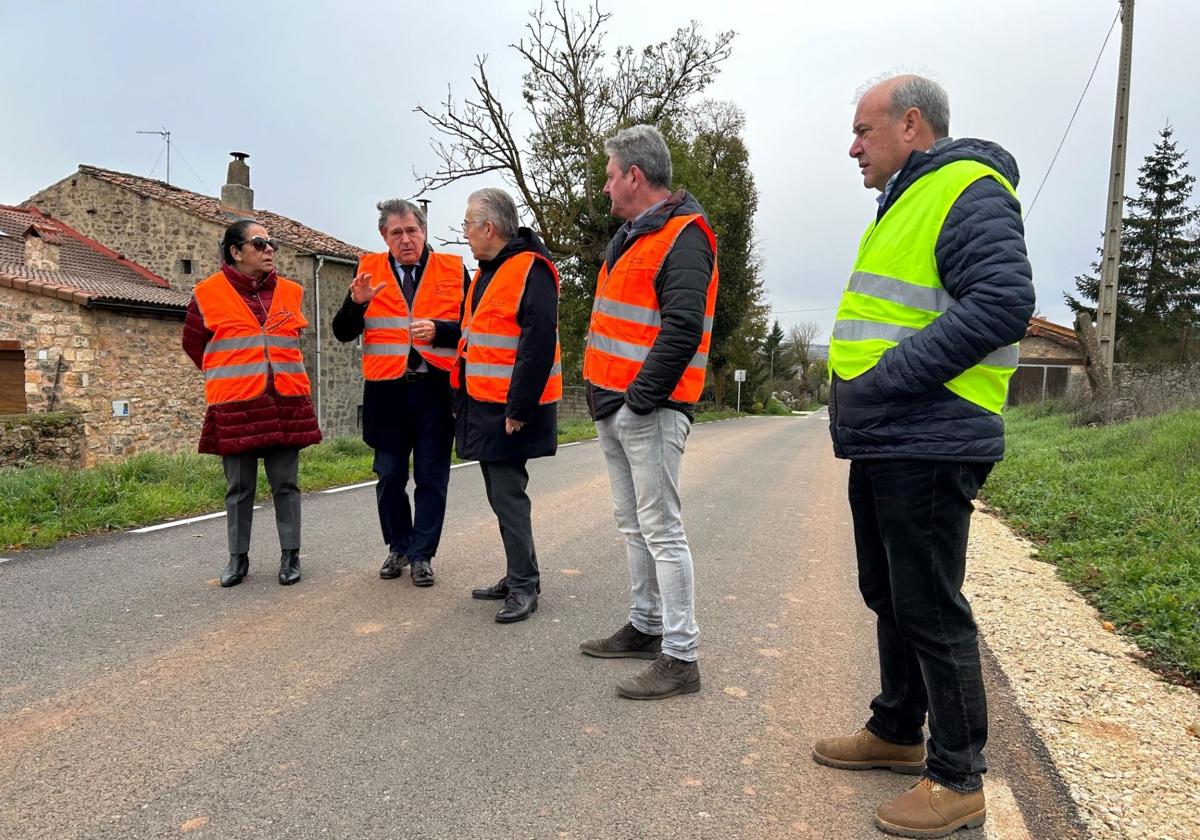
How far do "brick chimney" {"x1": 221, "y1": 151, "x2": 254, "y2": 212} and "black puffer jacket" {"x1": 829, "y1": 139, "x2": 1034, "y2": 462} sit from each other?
27530mm

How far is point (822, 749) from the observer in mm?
2678

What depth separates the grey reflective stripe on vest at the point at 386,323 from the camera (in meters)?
4.53

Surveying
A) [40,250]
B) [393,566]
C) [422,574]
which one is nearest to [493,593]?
[422,574]

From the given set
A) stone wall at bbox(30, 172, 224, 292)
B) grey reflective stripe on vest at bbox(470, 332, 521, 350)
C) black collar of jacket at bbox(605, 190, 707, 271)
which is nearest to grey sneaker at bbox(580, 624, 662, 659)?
grey reflective stripe on vest at bbox(470, 332, 521, 350)

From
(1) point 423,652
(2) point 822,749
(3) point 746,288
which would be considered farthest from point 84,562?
(3) point 746,288

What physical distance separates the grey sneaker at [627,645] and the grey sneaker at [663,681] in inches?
12.7

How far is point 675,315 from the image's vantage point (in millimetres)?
3025

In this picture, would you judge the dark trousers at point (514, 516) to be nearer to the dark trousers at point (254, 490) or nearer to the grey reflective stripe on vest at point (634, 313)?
the grey reflective stripe on vest at point (634, 313)

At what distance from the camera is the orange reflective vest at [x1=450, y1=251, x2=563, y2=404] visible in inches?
157

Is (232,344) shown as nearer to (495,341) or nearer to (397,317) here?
(397,317)

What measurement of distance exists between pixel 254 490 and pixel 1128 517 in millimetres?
6595

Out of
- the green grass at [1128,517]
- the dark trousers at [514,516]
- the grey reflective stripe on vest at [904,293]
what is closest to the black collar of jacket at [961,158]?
the grey reflective stripe on vest at [904,293]

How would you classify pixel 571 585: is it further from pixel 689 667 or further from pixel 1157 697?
pixel 1157 697

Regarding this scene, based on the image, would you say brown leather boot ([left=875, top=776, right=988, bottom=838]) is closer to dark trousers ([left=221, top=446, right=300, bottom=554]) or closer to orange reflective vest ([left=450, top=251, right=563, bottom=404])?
orange reflective vest ([left=450, top=251, right=563, bottom=404])
